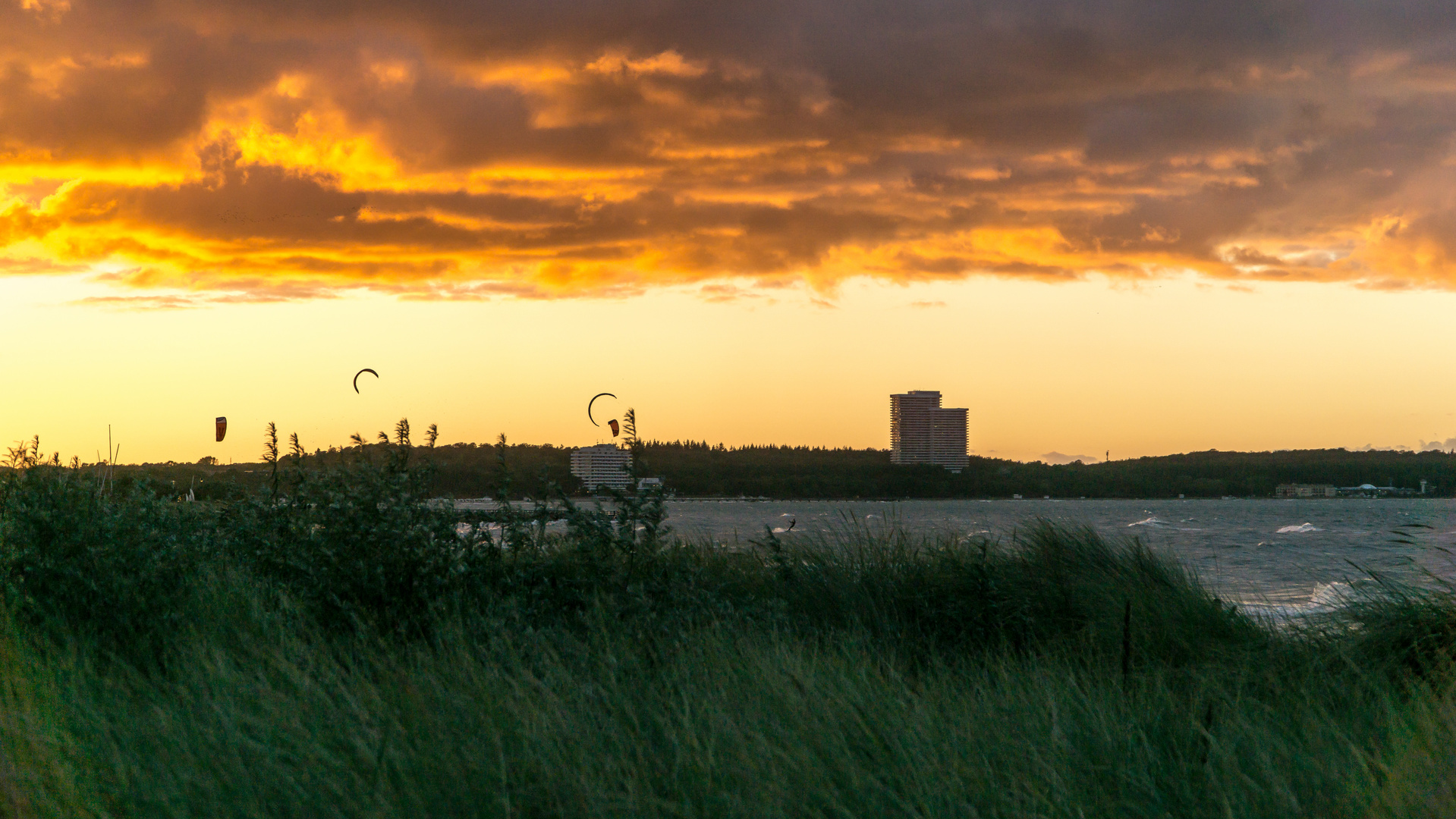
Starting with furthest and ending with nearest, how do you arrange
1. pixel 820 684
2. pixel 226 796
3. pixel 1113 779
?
pixel 820 684, pixel 1113 779, pixel 226 796

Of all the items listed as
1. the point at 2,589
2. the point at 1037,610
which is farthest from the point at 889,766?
the point at 2,589

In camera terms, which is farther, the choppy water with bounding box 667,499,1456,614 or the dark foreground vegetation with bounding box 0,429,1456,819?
the choppy water with bounding box 667,499,1456,614

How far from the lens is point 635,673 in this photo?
6543 mm

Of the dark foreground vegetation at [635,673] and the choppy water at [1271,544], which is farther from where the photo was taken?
the choppy water at [1271,544]

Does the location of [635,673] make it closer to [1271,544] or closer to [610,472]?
[610,472]

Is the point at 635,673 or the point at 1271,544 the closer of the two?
the point at 635,673

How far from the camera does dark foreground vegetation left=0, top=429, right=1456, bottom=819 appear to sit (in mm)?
4586

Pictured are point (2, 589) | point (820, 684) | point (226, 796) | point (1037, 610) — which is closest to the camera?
point (226, 796)

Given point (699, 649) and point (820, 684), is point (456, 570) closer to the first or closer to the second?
point (699, 649)

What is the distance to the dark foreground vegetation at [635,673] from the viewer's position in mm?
4586

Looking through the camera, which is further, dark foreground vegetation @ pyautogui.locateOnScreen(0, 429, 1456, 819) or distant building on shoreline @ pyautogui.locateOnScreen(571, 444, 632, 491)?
distant building on shoreline @ pyautogui.locateOnScreen(571, 444, 632, 491)

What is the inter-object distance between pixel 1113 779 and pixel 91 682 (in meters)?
6.18

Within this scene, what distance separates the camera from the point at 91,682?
6.91 metres

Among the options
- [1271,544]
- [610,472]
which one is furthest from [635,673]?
[1271,544]
